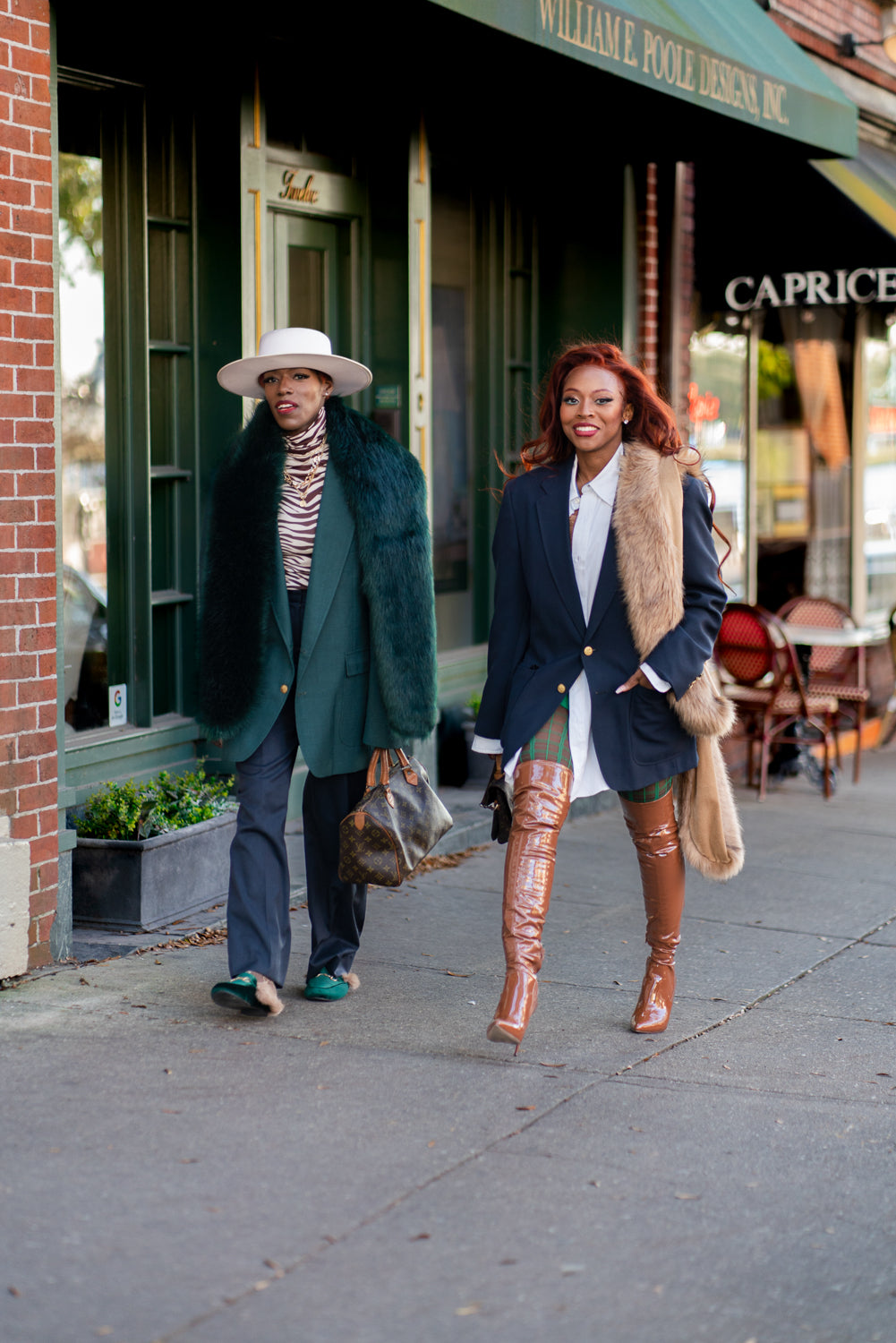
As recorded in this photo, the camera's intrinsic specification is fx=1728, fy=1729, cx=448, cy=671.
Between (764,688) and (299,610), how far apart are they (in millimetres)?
4717

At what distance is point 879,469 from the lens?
12.7 metres

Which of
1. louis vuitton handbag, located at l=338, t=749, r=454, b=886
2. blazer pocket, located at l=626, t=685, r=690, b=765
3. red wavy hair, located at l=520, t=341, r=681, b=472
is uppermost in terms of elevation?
red wavy hair, located at l=520, t=341, r=681, b=472

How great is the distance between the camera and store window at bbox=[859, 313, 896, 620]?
12.4m

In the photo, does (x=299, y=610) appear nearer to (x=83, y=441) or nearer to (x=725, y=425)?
(x=83, y=441)

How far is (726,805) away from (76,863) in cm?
230

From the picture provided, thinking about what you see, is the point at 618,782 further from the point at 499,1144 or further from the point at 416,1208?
the point at 416,1208

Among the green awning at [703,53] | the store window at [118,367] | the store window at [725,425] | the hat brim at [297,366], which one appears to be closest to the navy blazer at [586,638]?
the hat brim at [297,366]

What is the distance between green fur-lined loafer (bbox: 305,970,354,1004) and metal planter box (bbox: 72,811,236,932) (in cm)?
89

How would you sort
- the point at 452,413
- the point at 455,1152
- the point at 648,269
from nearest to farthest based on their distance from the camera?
1. the point at 455,1152
2. the point at 452,413
3. the point at 648,269

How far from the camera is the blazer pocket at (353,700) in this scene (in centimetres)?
515

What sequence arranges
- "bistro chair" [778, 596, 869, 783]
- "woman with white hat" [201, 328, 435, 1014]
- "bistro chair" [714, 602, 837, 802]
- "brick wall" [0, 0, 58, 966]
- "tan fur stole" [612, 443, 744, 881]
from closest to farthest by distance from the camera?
"tan fur stole" [612, 443, 744, 881] < "woman with white hat" [201, 328, 435, 1014] < "brick wall" [0, 0, 58, 966] < "bistro chair" [714, 602, 837, 802] < "bistro chair" [778, 596, 869, 783]

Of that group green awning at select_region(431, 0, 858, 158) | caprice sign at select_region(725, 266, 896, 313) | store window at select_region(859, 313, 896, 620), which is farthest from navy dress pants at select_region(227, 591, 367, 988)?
store window at select_region(859, 313, 896, 620)

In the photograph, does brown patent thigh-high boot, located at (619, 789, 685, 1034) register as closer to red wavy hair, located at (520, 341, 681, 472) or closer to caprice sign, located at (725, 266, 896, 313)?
red wavy hair, located at (520, 341, 681, 472)

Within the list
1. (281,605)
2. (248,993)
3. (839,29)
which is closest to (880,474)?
(839,29)
